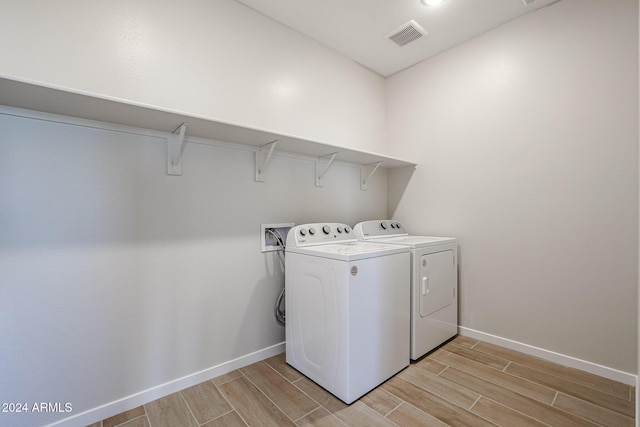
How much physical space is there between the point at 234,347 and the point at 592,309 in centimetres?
224

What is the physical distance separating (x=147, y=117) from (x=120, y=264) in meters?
0.74

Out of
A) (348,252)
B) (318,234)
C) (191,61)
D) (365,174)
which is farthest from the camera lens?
(365,174)

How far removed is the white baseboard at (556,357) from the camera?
1631 millimetres

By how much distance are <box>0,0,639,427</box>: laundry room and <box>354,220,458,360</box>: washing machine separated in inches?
7.6

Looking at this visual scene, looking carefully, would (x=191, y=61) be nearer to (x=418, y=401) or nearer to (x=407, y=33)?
(x=407, y=33)

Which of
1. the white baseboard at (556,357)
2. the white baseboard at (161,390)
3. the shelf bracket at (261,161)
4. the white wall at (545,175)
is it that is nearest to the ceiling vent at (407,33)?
the white wall at (545,175)

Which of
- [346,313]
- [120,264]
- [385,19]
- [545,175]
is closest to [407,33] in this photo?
[385,19]

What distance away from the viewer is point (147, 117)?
4.33 ft

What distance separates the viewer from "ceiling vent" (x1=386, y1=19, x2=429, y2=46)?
6.89 ft

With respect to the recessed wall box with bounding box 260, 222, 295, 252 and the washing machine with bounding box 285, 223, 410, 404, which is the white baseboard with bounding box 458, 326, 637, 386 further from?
the recessed wall box with bounding box 260, 222, 295, 252

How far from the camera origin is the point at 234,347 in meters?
1.80

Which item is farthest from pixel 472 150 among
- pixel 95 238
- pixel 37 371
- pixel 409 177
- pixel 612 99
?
pixel 37 371

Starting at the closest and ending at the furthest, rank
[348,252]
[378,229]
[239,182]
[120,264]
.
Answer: [120,264] → [348,252] → [239,182] → [378,229]

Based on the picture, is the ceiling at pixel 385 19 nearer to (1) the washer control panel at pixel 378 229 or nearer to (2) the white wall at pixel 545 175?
(2) the white wall at pixel 545 175
